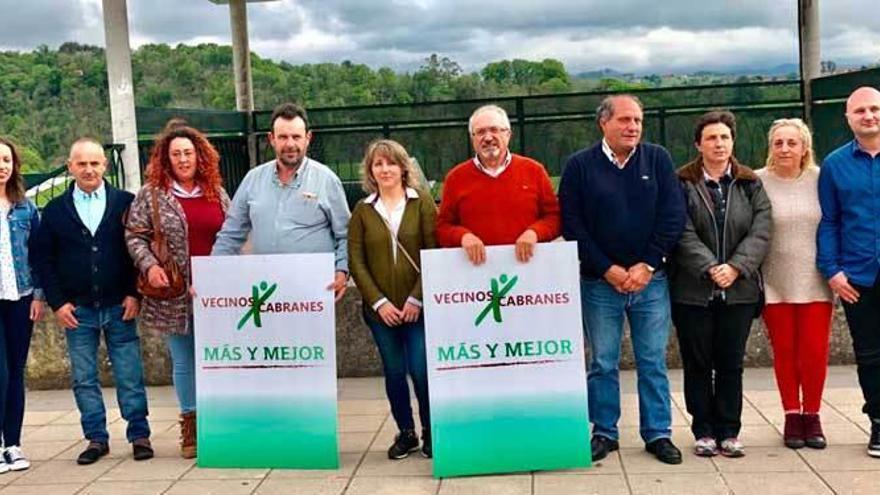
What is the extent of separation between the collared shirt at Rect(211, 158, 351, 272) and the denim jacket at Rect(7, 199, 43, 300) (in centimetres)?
107

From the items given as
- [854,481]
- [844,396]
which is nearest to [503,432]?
[854,481]

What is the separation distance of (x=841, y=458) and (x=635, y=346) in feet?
4.13

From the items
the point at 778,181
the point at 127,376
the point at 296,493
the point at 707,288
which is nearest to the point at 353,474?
the point at 296,493

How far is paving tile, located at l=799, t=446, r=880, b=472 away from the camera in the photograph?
197 inches

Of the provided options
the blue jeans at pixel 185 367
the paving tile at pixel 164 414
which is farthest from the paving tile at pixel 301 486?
the paving tile at pixel 164 414

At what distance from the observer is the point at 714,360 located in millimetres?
5262

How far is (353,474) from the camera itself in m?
5.25

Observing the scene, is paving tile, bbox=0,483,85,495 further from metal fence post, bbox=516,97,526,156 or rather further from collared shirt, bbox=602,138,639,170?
metal fence post, bbox=516,97,526,156

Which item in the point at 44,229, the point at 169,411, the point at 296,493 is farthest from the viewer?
the point at 169,411

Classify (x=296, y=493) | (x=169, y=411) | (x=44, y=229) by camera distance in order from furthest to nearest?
(x=169, y=411), (x=44, y=229), (x=296, y=493)

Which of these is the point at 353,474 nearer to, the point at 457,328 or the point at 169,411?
the point at 457,328

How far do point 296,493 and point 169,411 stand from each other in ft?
7.59

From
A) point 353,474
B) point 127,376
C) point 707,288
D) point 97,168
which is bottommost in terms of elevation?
point 353,474

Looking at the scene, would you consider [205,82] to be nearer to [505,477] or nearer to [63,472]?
[63,472]
